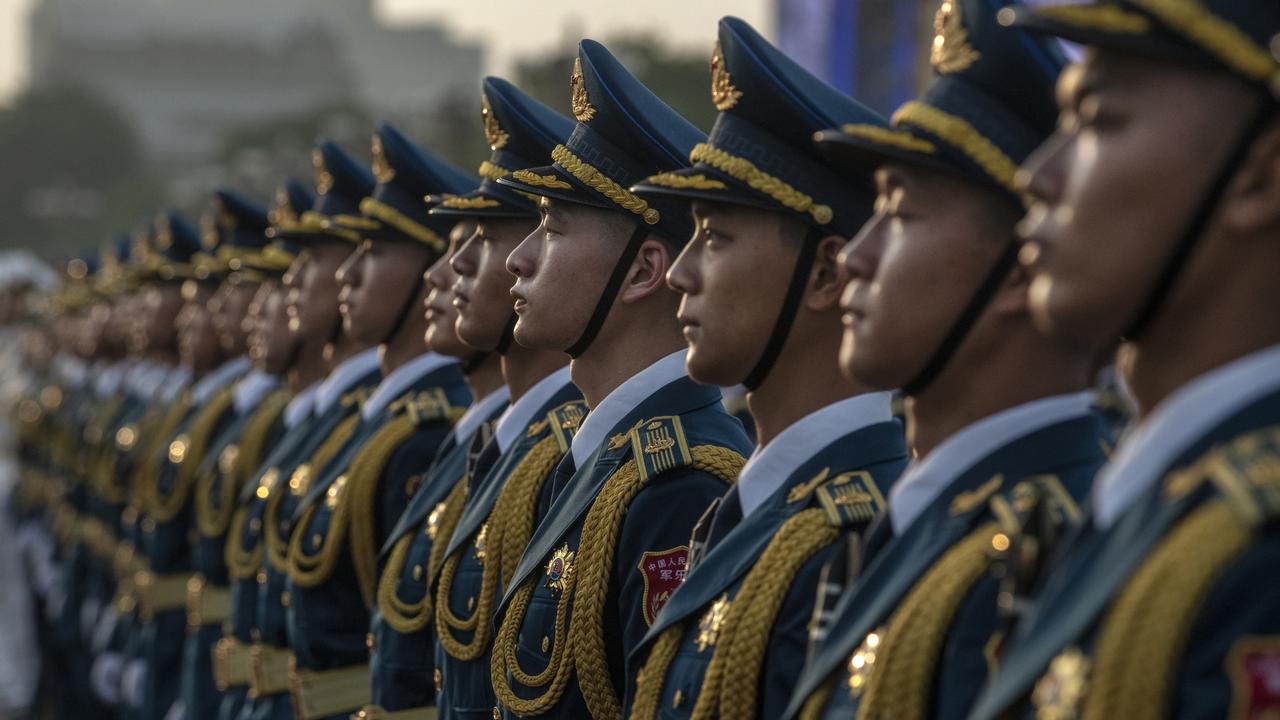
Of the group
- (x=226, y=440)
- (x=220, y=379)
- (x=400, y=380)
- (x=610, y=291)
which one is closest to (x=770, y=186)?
(x=610, y=291)

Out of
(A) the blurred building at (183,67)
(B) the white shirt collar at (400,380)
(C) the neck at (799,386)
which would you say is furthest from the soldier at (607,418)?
(A) the blurred building at (183,67)

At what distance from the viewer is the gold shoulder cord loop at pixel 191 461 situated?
8812 mm

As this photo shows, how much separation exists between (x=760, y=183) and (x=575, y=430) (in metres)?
1.43

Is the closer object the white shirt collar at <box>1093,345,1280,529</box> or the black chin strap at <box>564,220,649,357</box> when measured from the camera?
the white shirt collar at <box>1093,345,1280,529</box>

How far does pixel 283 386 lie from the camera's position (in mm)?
8242

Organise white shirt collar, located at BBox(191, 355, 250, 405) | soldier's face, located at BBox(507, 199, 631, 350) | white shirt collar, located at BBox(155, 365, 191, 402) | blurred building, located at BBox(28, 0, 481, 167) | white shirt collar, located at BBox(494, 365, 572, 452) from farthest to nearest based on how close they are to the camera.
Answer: blurred building, located at BBox(28, 0, 481, 167) < white shirt collar, located at BBox(155, 365, 191, 402) < white shirt collar, located at BBox(191, 355, 250, 405) < white shirt collar, located at BBox(494, 365, 572, 452) < soldier's face, located at BBox(507, 199, 631, 350)

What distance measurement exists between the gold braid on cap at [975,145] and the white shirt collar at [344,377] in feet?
13.8

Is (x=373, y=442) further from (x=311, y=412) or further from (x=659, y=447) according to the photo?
(x=659, y=447)

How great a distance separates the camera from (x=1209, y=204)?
2.22 m

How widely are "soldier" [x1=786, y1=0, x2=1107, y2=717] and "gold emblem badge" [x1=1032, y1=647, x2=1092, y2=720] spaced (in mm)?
503

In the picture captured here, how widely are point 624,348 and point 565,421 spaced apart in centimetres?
46

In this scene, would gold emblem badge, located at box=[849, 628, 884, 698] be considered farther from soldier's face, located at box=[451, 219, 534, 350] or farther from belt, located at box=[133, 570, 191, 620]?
belt, located at box=[133, 570, 191, 620]

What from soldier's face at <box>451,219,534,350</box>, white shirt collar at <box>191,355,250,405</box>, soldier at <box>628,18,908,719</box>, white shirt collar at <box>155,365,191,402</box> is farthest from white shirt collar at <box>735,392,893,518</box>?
white shirt collar at <box>155,365,191,402</box>

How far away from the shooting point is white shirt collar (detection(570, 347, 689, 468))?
14.1ft
